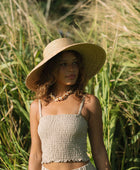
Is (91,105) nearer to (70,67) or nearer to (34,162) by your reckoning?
(70,67)

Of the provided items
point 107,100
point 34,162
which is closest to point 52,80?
point 34,162

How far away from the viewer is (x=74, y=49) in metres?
1.77

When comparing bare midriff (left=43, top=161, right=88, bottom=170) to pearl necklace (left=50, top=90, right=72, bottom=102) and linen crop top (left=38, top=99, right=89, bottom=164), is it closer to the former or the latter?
linen crop top (left=38, top=99, right=89, bottom=164)

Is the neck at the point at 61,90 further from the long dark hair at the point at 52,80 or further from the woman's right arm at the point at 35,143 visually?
the woman's right arm at the point at 35,143

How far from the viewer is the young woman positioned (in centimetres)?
162

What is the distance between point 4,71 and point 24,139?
0.72 meters

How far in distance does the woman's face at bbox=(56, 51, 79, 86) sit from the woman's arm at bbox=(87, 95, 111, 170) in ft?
0.54

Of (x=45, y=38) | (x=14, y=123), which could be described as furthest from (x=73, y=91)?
(x=45, y=38)

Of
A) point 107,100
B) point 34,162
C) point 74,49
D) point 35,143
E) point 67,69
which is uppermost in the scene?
point 74,49

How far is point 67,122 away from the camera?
1605 millimetres

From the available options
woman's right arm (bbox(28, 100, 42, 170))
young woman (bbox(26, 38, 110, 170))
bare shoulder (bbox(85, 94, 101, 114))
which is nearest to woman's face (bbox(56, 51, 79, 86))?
young woman (bbox(26, 38, 110, 170))

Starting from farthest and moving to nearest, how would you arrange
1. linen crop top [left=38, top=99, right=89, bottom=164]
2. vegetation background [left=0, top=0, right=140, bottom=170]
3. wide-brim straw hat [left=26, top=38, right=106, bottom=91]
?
vegetation background [left=0, top=0, right=140, bottom=170]
wide-brim straw hat [left=26, top=38, right=106, bottom=91]
linen crop top [left=38, top=99, right=89, bottom=164]

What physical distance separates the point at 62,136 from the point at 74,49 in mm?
533

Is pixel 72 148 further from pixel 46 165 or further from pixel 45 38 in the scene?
pixel 45 38
